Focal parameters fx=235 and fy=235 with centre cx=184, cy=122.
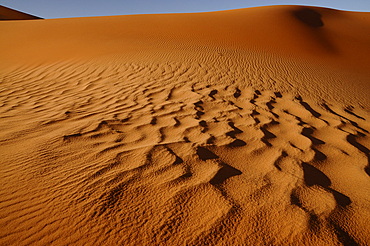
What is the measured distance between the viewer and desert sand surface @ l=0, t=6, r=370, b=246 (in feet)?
4.59

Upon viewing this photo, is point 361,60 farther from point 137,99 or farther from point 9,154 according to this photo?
point 9,154

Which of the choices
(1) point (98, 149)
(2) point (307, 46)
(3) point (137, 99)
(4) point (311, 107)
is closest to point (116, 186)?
(1) point (98, 149)

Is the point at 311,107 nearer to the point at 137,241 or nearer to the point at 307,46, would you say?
the point at 137,241

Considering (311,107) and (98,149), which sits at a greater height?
(98,149)

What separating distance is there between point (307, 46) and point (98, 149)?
38.5ft

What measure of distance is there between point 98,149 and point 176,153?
2.39ft

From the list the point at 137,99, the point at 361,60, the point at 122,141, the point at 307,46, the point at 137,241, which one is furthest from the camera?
the point at 307,46

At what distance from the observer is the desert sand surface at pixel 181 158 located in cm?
140

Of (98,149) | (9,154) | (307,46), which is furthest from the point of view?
(307,46)

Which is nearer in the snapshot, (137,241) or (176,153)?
(137,241)

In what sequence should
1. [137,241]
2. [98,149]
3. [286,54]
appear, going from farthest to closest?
1. [286,54]
2. [98,149]
3. [137,241]

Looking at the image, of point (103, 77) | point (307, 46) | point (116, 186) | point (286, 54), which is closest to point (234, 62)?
point (286, 54)

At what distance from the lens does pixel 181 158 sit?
206cm

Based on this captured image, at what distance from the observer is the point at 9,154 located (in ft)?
6.70
